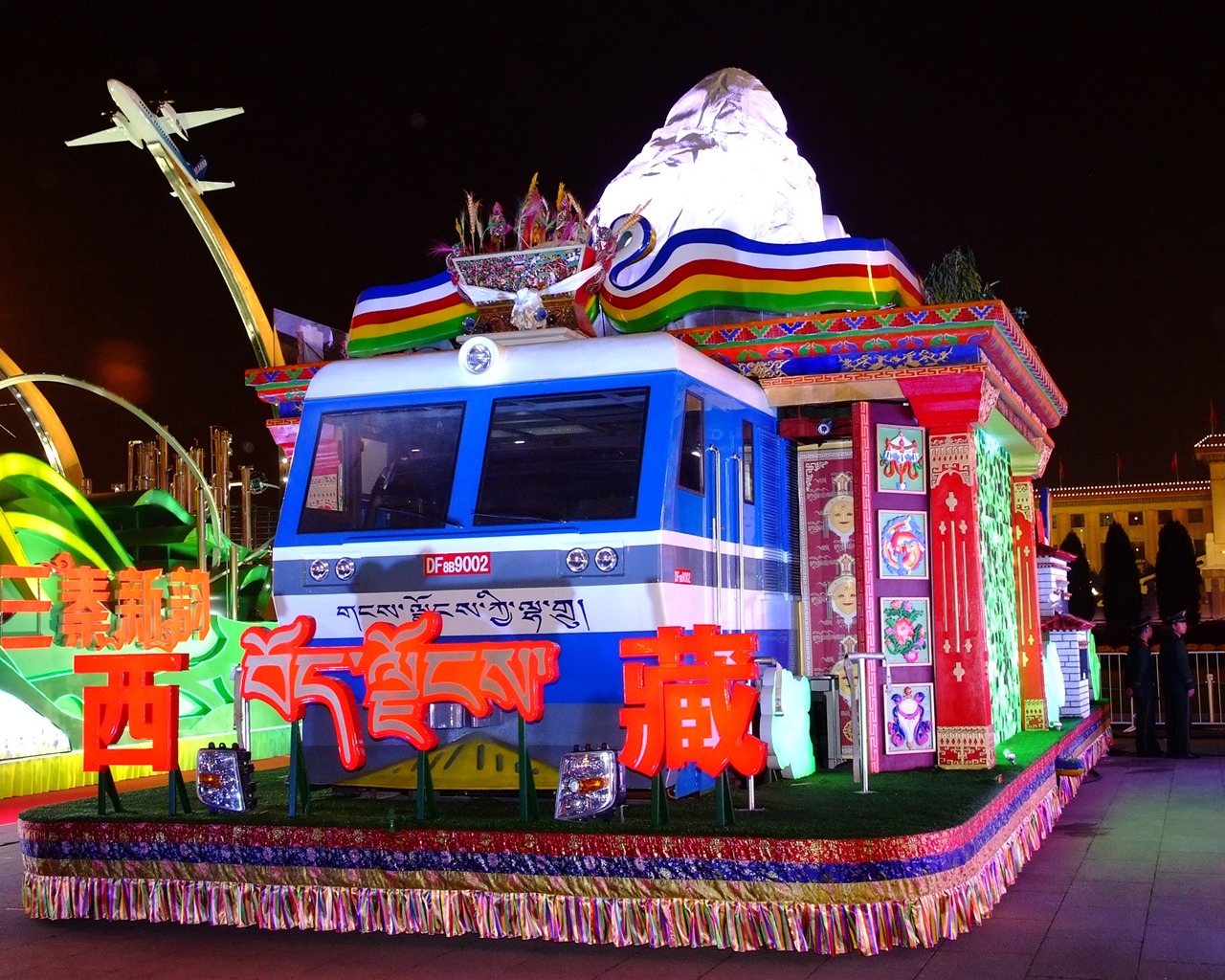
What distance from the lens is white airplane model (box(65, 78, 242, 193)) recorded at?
2409 cm

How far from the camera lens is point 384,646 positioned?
6918mm

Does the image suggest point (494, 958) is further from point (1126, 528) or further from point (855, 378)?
point (1126, 528)

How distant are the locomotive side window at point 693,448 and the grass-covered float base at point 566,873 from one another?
1817mm

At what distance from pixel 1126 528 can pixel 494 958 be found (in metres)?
81.9

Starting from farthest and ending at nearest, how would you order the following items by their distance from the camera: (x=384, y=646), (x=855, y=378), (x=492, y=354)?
(x=855, y=378) → (x=492, y=354) → (x=384, y=646)

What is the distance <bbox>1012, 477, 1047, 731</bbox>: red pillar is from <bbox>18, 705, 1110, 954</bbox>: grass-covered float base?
4.95 m

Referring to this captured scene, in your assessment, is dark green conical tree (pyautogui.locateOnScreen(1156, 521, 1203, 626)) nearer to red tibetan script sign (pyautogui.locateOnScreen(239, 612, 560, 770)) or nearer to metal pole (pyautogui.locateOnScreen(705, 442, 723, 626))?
metal pole (pyautogui.locateOnScreen(705, 442, 723, 626))

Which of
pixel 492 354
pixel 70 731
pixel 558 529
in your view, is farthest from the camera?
pixel 70 731

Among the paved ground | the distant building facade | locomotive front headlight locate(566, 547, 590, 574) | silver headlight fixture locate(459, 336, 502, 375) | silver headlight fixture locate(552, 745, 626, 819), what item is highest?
the distant building facade

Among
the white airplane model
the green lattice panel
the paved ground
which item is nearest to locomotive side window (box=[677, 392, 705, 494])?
the paved ground

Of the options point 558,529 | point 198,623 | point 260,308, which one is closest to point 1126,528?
point 260,308

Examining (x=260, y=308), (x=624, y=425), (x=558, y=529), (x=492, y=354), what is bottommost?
(x=558, y=529)

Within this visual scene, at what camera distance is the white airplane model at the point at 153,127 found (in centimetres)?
2409

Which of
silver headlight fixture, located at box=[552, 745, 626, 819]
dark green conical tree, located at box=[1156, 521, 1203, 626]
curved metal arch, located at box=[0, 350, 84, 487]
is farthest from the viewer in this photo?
dark green conical tree, located at box=[1156, 521, 1203, 626]
